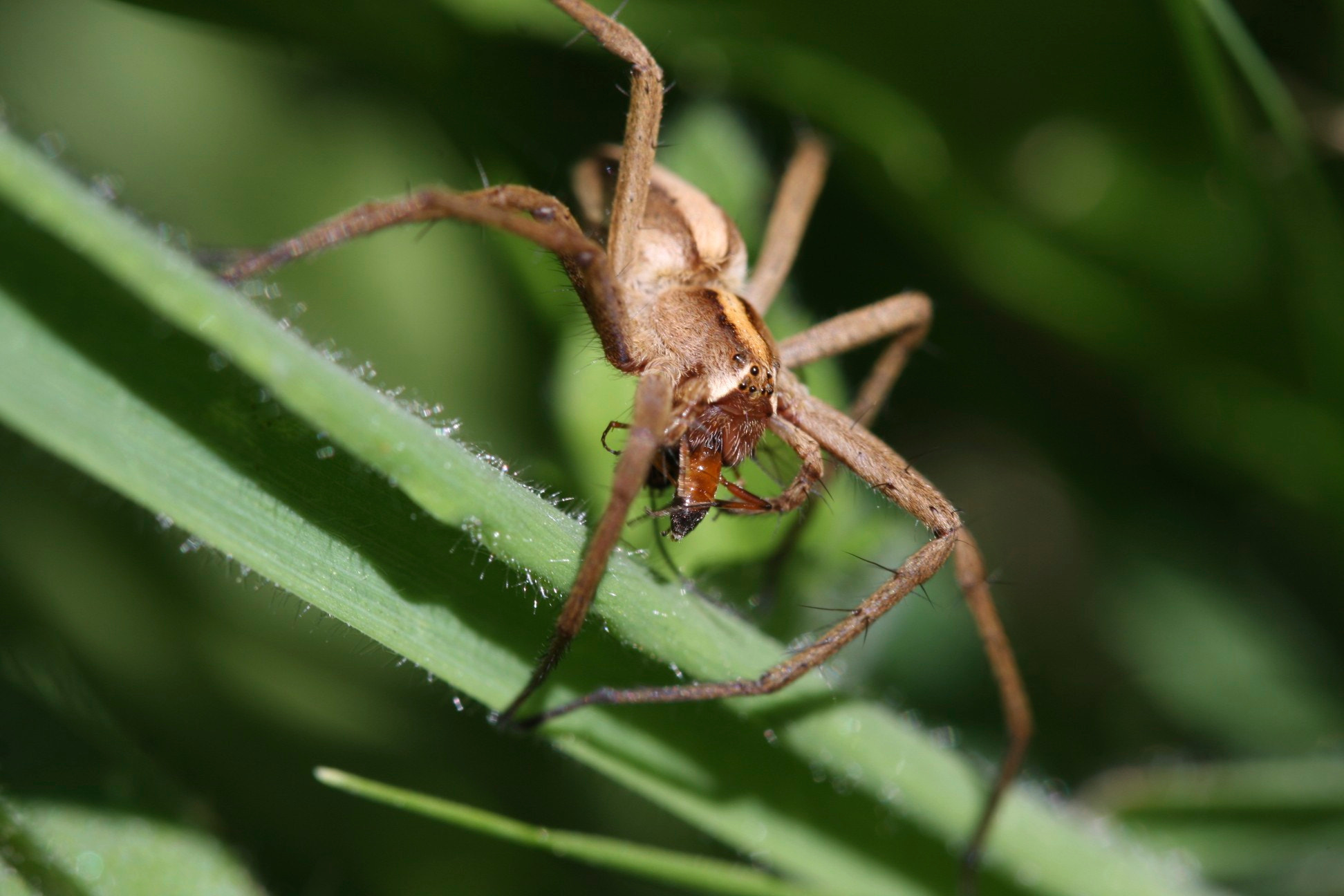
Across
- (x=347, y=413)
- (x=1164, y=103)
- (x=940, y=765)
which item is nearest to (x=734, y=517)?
(x=940, y=765)

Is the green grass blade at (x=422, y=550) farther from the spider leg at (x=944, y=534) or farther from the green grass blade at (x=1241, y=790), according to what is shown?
the green grass blade at (x=1241, y=790)

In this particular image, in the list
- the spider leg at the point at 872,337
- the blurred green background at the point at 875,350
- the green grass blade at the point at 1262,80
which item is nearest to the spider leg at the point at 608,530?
the blurred green background at the point at 875,350

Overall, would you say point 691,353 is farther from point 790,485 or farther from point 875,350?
point 875,350

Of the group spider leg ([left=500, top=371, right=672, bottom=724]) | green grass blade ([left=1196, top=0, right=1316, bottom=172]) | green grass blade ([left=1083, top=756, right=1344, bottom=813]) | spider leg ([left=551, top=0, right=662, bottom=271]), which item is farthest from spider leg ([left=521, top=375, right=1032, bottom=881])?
green grass blade ([left=1196, top=0, right=1316, bottom=172])

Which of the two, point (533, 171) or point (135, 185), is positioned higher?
point (533, 171)

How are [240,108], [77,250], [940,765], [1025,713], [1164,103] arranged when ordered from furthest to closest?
[240,108]
[1164,103]
[1025,713]
[940,765]
[77,250]

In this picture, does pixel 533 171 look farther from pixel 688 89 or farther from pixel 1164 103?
pixel 1164 103

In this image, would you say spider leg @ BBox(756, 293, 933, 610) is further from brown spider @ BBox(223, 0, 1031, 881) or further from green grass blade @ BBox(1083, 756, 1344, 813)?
green grass blade @ BBox(1083, 756, 1344, 813)
